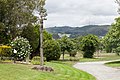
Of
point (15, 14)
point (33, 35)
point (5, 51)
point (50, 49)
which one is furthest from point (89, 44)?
point (5, 51)

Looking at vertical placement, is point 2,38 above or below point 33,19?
below

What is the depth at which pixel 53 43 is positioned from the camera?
5362 centimetres

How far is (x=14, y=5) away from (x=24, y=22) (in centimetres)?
486

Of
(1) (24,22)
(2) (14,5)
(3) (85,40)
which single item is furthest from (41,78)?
(3) (85,40)

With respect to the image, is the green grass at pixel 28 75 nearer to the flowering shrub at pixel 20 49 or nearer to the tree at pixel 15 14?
the flowering shrub at pixel 20 49

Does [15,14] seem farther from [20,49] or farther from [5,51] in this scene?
[5,51]

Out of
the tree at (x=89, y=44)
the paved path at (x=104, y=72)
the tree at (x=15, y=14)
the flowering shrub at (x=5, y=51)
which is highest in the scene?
the tree at (x=15, y=14)

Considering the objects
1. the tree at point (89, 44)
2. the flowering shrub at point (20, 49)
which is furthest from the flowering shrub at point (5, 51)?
the tree at point (89, 44)

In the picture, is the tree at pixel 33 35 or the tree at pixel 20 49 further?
the tree at pixel 33 35

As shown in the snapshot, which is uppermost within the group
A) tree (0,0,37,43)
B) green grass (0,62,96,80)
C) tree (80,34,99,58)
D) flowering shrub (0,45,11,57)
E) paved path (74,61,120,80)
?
tree (0,0,37,43)

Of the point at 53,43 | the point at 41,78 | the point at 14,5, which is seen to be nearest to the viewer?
the point at 41,78

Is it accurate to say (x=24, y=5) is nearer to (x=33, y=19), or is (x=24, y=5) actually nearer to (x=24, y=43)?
(x=33, y=19)

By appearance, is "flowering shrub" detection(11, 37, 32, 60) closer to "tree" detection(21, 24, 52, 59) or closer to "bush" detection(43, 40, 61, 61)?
"tree" detection(21, 24, 52, 59)

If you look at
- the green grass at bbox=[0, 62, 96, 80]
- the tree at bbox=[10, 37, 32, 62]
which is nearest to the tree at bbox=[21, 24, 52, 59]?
the tree at bbox=[10, 37, 32, 62]
